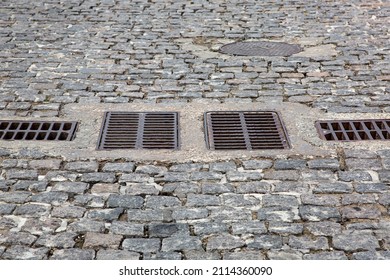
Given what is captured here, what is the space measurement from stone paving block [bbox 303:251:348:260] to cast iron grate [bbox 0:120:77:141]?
2.57m

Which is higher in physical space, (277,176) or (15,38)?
(277,176)

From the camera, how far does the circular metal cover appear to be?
810 centimetres

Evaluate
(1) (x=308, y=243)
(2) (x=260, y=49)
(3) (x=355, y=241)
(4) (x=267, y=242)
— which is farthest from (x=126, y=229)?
(2) (x=260, y=49)

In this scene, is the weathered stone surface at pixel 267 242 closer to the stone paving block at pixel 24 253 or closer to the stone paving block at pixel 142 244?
the stone paving block at pixel 142 244

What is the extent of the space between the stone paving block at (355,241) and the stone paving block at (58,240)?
162 centimetres

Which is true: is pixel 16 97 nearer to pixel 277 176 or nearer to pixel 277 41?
pixel 277 176

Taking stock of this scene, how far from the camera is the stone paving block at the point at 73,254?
3807 millimetres

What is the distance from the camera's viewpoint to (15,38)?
8.77m

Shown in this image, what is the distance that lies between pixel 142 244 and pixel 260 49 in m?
4.81

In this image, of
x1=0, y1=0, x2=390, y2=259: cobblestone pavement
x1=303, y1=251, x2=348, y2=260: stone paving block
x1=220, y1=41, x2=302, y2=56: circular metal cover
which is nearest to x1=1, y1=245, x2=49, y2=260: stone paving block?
x1=0, y1=0, x2=390, y2=259: cobblestone pavement

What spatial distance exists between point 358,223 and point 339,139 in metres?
1.48

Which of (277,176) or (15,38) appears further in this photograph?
(15,38)
